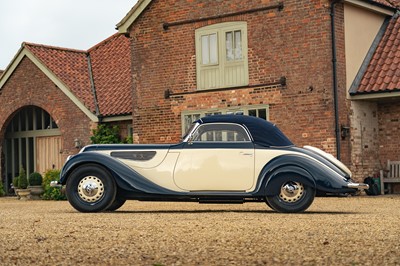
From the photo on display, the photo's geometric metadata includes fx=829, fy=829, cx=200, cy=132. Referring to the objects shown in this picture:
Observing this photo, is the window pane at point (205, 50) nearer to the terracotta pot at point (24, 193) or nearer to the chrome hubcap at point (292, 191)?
the terracotta pot at point (24, 193)

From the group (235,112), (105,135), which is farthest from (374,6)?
(105,135)

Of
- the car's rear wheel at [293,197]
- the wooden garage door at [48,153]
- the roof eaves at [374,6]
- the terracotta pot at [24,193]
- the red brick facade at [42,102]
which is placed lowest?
the terracotta pot at [24,193]

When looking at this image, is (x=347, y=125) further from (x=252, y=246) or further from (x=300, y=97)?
(x=252, y=246)

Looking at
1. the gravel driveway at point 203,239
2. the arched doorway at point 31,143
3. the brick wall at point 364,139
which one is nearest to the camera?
the gravel driveway at point 203,239

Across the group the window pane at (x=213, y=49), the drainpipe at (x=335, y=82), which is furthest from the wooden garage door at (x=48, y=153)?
the drainpipe at (x=335, y=82)

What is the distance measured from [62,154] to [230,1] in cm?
807

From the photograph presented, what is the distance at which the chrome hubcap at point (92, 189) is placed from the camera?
44.8 ft

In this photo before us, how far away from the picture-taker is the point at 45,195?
2386cm

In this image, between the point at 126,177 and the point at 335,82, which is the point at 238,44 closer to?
the point at 335,82

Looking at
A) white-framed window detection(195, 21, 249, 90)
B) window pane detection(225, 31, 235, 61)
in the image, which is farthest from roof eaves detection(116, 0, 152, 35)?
window pane detection(225, 31, 235, 61)

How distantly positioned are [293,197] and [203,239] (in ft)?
14.8

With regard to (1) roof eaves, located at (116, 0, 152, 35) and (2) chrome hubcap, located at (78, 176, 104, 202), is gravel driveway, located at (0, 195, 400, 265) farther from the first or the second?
(1) roof eaves, located at (116, 0, 152, 35)

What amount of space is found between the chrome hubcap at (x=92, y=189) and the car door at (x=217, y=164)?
1277 millimetres

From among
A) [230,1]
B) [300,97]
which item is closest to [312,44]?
[300,97]
